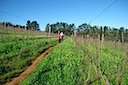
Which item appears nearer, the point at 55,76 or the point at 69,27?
the point at 55,76

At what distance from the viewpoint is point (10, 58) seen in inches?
583

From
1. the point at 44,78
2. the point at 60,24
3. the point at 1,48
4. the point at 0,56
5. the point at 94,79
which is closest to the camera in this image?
the point at 44,78

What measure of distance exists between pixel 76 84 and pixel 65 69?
2.71 m

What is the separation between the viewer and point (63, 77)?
409 inches

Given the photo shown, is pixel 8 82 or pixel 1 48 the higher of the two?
pixel 1 48

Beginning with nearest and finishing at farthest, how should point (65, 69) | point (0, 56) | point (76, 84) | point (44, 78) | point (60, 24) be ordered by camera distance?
point (76, 84)
point (44, 78)
point (65, 69)
point (0, 56)
point (60, 24)

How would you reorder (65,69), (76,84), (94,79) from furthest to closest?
1. (65,69)
2. (94,79)
3. (76,84)

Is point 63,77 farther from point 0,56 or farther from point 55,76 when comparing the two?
point 0,56

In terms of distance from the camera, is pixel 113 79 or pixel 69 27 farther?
pixel 69 27

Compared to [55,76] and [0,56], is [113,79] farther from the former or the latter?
[0,56]

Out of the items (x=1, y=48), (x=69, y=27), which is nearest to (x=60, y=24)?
(x=69, y=27)

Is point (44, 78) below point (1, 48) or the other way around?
below

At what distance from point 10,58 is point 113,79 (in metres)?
8.04

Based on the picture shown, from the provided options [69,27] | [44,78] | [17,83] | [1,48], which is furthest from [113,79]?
[69,27]
